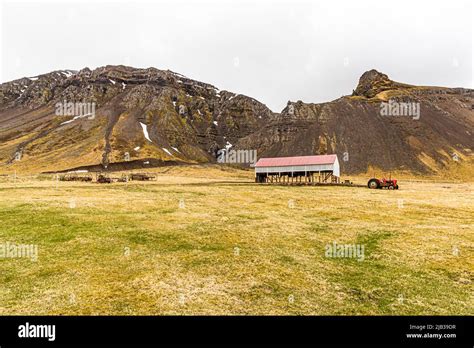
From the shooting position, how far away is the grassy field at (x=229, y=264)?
544 inches

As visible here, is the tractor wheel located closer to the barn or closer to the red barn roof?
the barn

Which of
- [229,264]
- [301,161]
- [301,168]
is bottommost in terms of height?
[229,264]

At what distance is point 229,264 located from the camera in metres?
18.9

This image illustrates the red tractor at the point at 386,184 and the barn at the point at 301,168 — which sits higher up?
the barn at the point at 301,168

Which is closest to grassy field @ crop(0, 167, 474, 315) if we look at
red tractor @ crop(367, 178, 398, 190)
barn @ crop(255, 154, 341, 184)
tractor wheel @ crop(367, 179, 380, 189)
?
red tractor @ crop(367, 178, 398, 190)

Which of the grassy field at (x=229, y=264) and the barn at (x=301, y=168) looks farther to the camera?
the barn at (x=301, y=168)

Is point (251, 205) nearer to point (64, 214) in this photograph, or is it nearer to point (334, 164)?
point (64, 214)

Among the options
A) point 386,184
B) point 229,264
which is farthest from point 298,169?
point 229,264

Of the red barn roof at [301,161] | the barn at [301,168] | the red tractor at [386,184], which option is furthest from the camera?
the red barn roof at [301,161]

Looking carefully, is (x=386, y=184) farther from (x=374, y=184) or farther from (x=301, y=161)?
(x=301, y=161)

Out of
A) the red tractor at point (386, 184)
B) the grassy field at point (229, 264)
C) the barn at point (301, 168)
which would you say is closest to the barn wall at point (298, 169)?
the barn at point (301, 168)

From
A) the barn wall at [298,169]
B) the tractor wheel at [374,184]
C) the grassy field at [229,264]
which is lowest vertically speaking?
the grassy field at [229,264]

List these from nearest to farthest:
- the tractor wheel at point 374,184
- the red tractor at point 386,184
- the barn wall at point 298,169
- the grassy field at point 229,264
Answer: the grassy field at point 229,264 → the red tractor at point 386,184 → the tractor wheel at point 374,184 → the barn wall at point 298,169

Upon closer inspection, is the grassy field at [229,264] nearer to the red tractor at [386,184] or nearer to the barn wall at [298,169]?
the red tractor at [386,184]
